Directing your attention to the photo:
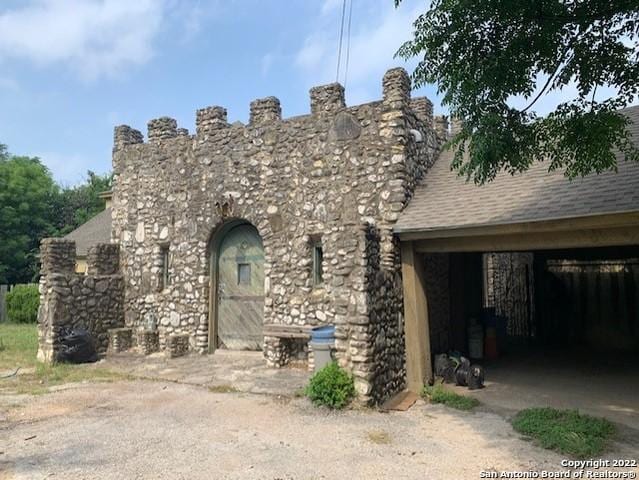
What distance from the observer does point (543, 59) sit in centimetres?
481

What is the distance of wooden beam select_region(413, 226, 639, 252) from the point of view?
6266 mm

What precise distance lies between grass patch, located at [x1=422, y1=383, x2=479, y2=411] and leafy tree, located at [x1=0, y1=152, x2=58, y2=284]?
24.0m

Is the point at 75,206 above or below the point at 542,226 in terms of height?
above

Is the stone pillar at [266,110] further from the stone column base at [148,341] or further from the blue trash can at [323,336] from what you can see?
the stone column base at [148,341]

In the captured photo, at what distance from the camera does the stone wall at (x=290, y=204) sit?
738cm

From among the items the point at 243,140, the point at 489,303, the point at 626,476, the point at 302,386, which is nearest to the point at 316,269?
the point at 302,386

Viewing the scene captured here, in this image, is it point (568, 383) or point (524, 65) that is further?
point (568, 383)

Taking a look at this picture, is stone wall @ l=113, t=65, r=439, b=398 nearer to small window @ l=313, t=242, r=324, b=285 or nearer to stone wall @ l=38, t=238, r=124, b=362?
small window @ l=313, t=242, r=324, b=285

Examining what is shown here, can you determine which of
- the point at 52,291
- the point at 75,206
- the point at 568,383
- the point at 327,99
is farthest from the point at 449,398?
the point at 75,206

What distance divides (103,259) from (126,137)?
3.00 meters

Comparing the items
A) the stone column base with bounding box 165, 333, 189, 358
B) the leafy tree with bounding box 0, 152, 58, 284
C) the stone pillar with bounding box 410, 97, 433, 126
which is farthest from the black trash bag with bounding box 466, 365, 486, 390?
the leafy tree with bounding box 0, 152, 58, 284

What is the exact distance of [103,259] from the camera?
11445mm

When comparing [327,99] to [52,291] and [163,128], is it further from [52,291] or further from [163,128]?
[52,291]

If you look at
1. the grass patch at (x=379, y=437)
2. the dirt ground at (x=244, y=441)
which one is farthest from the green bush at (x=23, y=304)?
the grass patch at (x=379, y=437)
